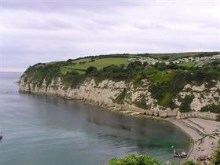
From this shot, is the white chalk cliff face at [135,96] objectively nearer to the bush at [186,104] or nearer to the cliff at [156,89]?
the cliff at [156,89]

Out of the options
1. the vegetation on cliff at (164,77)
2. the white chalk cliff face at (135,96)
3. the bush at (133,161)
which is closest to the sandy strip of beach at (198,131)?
the white chalk cliff face at (135,96)

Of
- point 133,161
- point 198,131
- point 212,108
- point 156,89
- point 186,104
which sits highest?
point 156,89

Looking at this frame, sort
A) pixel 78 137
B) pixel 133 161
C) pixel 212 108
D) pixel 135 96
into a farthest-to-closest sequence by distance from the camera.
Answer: pixel 135 96, pixel 212 108, pixel 78 137, pixel 133 161

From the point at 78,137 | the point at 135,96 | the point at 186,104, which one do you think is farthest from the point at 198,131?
the point at 135,96

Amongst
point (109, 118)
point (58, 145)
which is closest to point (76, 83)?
point (109, 118)

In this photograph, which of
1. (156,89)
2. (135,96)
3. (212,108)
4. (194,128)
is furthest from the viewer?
(135,96)

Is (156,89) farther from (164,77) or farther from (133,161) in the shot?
(133,161)
